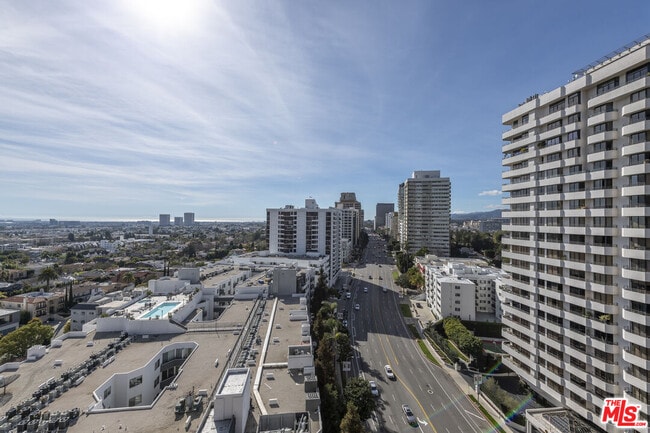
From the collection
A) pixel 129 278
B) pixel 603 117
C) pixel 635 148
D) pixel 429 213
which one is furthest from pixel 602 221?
pixel 429 213

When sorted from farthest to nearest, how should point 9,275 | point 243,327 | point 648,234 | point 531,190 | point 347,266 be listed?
1. point 347,266
2. point 9,275
3. point 243,327
4. point 531,190
5. point 648,234

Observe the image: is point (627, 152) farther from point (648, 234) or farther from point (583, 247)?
point (583, 247)

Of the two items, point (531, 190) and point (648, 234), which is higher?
point (531, 190)

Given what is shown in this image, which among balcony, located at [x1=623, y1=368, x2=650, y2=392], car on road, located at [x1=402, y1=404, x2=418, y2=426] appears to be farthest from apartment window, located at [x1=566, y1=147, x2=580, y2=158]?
car on road, located at [x1=402, y1=404, x2=418, y2=426]

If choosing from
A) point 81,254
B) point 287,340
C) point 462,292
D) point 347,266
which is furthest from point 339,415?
point 81,254

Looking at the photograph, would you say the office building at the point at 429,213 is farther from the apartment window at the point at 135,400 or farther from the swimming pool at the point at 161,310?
the apartment window at the point at 135,400

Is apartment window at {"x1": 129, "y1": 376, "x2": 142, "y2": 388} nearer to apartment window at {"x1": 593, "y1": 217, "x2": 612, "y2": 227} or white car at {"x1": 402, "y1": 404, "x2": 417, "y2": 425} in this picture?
white car at {"x1": 402, "y1": 404, "x2": 417, "y2": 425}
